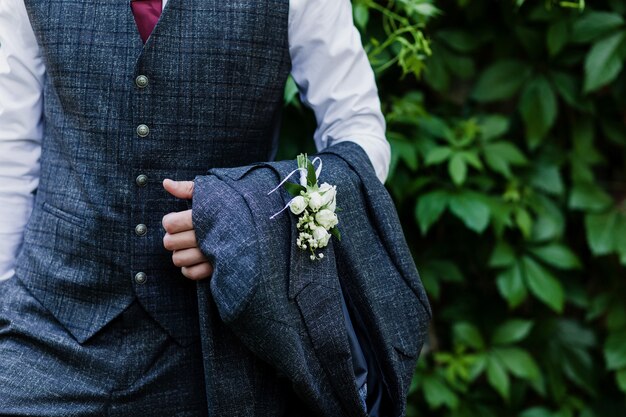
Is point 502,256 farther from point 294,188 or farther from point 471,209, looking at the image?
point 294,188

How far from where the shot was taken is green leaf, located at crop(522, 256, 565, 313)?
69.4 inches

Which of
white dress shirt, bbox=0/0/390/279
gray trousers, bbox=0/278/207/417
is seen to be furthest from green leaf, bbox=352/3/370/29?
gray trousers, bbox=0/278/207/417

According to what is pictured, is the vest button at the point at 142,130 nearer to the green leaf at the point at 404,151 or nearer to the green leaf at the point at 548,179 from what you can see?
the green leaf at the point at 404,151

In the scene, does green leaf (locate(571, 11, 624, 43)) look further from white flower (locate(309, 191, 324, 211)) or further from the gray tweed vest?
white flower (locate(309, 191, 324, 211))

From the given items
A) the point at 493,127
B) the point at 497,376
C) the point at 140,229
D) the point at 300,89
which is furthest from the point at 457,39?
the point at 140,229

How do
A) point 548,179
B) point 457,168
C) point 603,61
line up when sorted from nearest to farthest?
1. point 457,168
2. point 603,61
3. point 548,179

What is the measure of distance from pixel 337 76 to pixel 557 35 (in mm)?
790

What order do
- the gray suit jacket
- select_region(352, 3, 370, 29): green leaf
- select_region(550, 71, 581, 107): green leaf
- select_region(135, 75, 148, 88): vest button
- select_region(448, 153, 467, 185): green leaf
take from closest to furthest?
1. the gray suit jacket
2. select_region(135, 75, 148, 88): vest button
3. select_region(352, 3, 370, 29): green leaf
4. select_region(448, 153, 467, 185): green leaf
5. select_region(550, 71, 581, 107): green leaf

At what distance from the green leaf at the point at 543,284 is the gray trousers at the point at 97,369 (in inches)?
36.5

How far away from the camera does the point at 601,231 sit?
72.1 inches

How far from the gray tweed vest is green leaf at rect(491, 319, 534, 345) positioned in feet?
3.10

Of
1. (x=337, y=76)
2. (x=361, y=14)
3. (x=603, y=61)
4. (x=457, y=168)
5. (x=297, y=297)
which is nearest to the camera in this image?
(x=297, y=297)

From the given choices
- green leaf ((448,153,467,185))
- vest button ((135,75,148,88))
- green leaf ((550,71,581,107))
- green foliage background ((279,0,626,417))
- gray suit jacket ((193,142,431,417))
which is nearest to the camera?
gray suit jacket ((193,142,431,417))

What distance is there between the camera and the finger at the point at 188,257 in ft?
3.36
